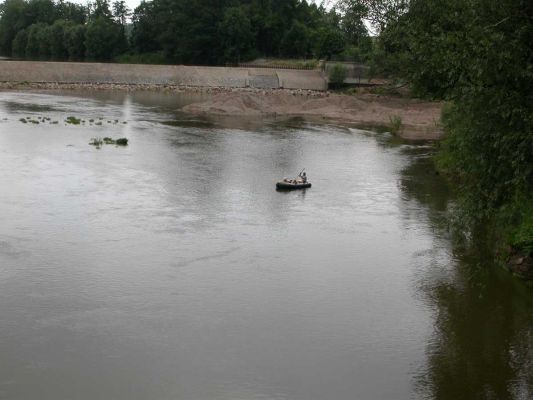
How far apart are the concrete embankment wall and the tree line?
766cm

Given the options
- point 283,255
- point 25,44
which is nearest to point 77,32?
point 25,44

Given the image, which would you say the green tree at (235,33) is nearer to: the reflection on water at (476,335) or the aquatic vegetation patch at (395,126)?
the aquatic vegetation patch at (395,126)

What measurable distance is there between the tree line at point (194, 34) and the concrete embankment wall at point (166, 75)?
7.66 meters

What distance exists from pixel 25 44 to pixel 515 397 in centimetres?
13940

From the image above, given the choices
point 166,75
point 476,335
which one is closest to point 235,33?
point 166,75

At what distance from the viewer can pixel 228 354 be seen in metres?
16.9

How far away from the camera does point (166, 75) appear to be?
10019 cm

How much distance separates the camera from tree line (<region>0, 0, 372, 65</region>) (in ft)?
368

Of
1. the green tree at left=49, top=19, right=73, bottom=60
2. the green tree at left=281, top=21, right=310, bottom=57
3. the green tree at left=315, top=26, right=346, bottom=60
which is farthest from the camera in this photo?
the green tree at left=49, top=19, right=73, bottom=60

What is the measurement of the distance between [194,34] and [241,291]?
97898 millimetres

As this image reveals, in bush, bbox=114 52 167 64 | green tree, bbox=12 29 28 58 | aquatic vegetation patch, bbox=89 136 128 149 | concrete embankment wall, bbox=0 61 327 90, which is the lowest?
aquatic vegetation patch, bbox=89 136 128 149

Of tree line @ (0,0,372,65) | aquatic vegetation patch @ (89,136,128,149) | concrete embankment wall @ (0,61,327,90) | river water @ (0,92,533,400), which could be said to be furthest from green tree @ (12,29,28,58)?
river water @ (0,92,533,400)

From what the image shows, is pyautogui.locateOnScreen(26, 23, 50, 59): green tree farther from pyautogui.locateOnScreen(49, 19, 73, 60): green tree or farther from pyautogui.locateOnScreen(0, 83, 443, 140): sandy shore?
pyautogui.locateOnScreen(0, 83, 443, 140): sandy shore

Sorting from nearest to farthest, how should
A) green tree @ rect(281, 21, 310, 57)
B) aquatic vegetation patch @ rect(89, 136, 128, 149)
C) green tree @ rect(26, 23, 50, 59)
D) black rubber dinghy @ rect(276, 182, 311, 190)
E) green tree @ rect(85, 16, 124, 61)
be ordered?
black rubber dinghy @ rect(276, 182, 311, 190) → aquatic vegetation patch @ rect(89, 136, 128, 149) → green tree @ rect(281, 21, 310, 57) → green tree @ rect(85, 16, 124, 61) → green tree @ rect(26, 23, 50, 59)
